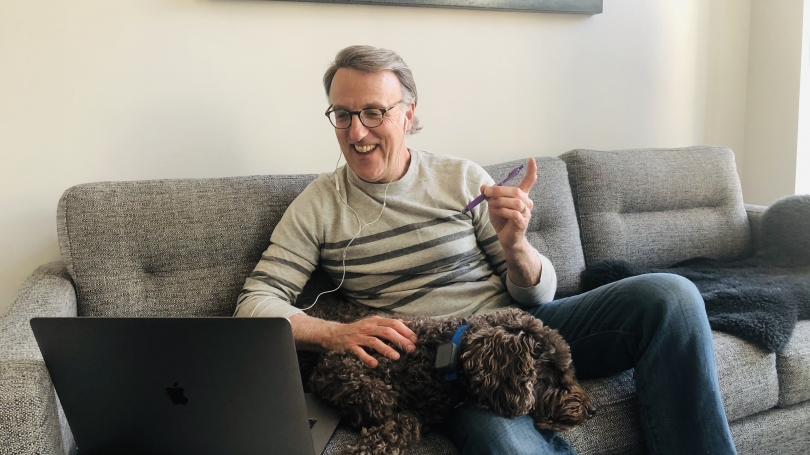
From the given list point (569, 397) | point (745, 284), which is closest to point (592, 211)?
point (745, 284)

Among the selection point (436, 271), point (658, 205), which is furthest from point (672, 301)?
point (658, 205)

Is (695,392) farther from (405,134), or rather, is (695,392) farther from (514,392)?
(405,134)

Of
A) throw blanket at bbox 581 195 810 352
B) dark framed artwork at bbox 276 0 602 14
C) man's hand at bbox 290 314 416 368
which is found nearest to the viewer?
man's hand at bbox 290 314 416 368

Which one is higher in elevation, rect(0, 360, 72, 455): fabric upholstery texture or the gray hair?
the gray hair

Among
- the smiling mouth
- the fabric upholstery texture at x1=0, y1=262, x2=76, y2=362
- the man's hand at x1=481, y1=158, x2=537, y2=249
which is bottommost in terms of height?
the fabric upholstery texture at x1=0, y1=262, x2=76, y2=362

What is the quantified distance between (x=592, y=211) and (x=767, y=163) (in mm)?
1202

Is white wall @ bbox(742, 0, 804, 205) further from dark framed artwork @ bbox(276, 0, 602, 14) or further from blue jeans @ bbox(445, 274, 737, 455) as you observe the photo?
blue jeans @ bbox(445, 274, 737, 455)

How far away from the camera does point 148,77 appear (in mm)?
1734

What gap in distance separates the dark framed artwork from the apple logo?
4.52 ft

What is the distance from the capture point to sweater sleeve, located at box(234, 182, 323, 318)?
1.41 metres

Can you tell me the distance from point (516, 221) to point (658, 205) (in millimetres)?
1083

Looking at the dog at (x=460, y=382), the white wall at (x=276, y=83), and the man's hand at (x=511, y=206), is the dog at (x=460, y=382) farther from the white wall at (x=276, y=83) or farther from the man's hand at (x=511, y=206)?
the white wall at (x=276, y=83)

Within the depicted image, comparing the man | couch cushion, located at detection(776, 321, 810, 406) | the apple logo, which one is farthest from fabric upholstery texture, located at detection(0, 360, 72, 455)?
couch cushion, located at detection(776, 321, 810, 406)

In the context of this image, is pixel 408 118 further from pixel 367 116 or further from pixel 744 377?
pixel 744 377
